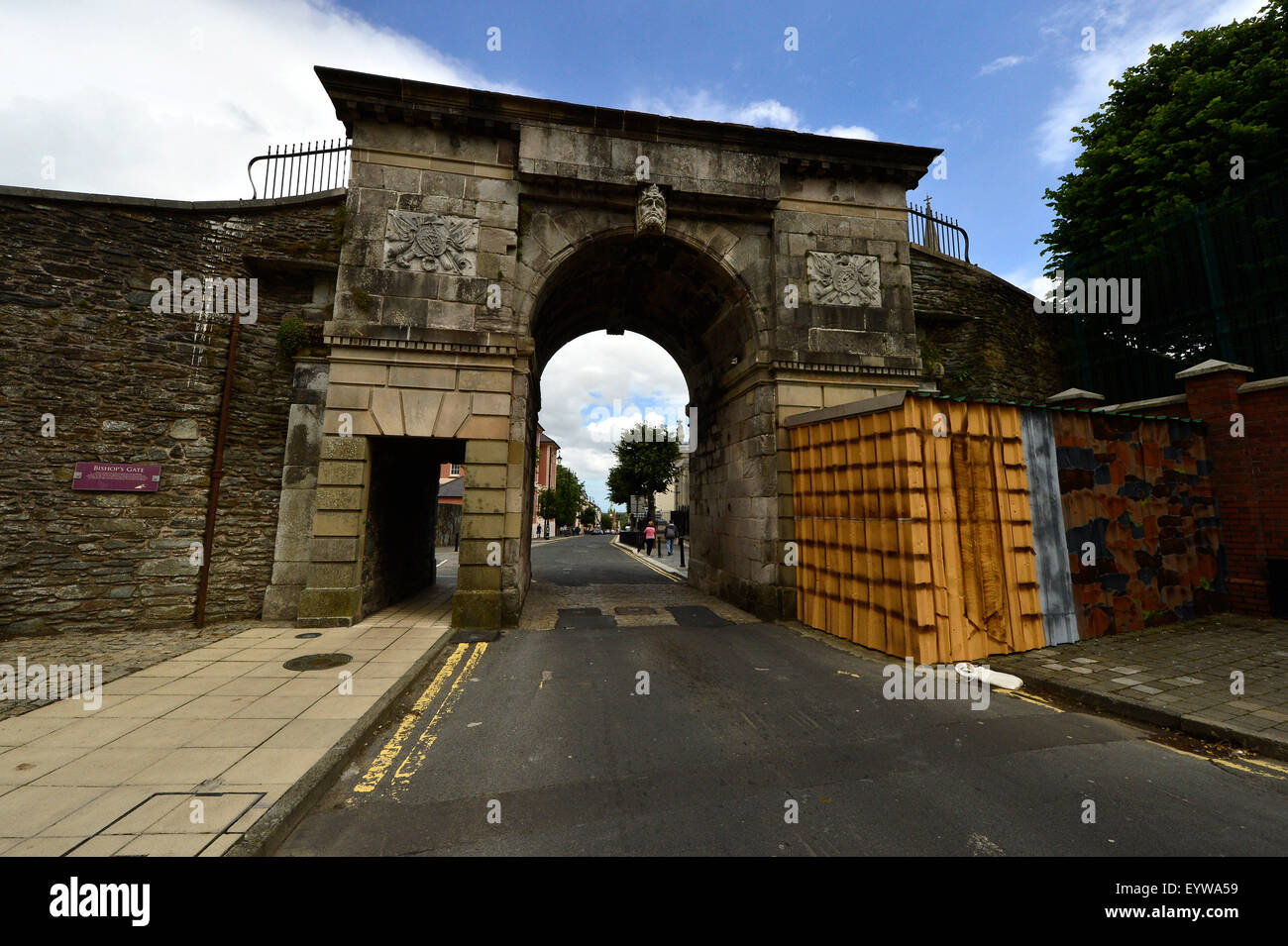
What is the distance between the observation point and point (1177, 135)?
1280 cm

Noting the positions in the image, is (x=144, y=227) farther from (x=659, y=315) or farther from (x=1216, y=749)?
(x=1216, y=749)

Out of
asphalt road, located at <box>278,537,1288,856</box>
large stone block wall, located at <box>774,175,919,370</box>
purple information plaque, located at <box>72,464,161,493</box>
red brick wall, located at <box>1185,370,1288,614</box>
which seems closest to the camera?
asphalt road, located at <box>278,537,1288,856</box>

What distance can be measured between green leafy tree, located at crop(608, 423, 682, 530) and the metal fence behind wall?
2776cm

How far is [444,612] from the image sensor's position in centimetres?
895

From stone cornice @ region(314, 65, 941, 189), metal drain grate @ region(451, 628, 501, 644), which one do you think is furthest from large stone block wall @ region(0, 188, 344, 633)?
metal drain grate @ region(451, 628, 501, 644)

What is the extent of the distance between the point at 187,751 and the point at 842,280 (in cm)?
1137

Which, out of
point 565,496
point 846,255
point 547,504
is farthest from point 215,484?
point 565,496

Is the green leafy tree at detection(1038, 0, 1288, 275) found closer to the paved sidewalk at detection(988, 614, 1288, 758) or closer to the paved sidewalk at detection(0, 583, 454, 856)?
the paved sidewalk at detection(988, 614, 1288, 758)

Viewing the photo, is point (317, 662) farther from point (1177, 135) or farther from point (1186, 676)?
point (1177, 135)

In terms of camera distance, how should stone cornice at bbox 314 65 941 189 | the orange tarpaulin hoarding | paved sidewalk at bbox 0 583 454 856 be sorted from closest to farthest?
paved sidewalk at bbox 0 583 454 856, the orange tarpaulin hoarding, stone cornice at bbox 314 65 941 189

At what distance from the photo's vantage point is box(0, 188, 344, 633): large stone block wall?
23.1ft

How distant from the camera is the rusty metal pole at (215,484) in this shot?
748cm
